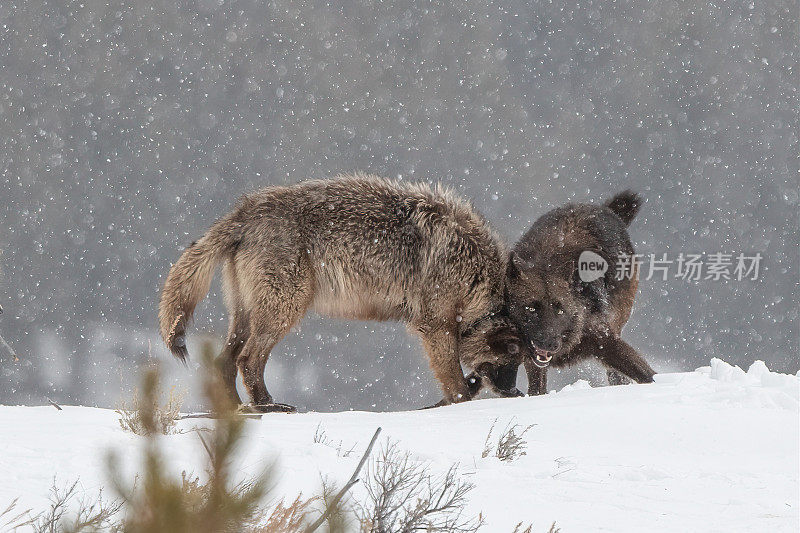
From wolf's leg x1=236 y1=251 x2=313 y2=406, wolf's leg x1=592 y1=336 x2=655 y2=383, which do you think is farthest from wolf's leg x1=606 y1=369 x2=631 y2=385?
wolf's leg x1=236 y1=251 x2=313 y2=406

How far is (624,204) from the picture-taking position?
9.69 metres

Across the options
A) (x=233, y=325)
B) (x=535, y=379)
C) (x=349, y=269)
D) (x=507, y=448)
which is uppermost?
(x=349, y=269)

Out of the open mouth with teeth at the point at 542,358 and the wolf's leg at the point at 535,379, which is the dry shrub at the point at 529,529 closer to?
the open mouth with teeth at the point at 542,358

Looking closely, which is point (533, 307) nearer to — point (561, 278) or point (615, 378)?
point (561, 278)

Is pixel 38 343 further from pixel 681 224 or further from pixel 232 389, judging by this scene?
pixel 232 389

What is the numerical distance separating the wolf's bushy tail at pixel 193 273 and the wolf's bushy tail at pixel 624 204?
463cm

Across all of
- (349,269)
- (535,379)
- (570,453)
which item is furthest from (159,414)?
(535,379)

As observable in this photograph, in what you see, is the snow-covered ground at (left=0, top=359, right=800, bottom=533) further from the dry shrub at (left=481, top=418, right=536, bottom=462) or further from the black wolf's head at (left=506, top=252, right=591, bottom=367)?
the black wolf's head at (left=506, top=252, right=591, bottom=367)

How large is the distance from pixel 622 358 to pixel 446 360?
179 cm

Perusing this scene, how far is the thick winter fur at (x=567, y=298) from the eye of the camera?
812 centimetres

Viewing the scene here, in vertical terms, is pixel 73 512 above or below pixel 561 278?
above

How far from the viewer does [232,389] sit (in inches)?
264

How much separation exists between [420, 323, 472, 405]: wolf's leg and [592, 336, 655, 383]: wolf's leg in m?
1.41

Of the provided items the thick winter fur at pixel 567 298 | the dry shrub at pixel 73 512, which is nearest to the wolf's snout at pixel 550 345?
the thick winter fur at pixel 567 298
